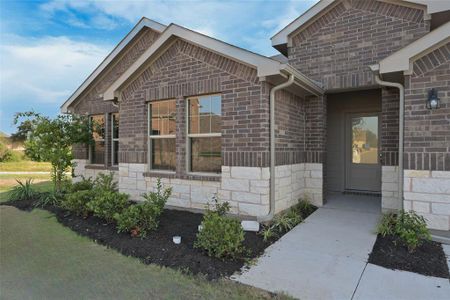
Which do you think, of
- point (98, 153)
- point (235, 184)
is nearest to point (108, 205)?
point (235, 184)

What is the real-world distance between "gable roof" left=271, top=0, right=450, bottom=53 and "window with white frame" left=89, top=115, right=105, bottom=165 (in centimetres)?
666

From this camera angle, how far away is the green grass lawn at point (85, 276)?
3.32 m

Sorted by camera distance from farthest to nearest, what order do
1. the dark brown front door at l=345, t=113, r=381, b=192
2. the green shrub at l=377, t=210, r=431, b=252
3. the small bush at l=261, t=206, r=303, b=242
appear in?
1. the dark brown front door at l=345, t=113, r=381, b=192
2. the small bush at l=261, t=206, r=303, b=242
3. the green shrub at l=377, t=210, r=431, b=252

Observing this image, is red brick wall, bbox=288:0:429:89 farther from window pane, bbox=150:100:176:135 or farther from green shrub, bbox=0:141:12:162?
green shrub, bbox=0:141:12:162

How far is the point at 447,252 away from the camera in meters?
4.38

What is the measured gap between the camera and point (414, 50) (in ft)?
15.9

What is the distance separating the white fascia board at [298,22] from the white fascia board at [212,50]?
2582mm

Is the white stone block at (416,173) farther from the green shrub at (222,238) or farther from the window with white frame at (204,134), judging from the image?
the window with white frame at (204,134)

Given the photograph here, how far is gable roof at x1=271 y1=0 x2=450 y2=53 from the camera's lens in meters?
6.03

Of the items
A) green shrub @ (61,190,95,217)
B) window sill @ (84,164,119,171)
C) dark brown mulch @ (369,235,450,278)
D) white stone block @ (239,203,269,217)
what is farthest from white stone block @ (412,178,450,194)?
window sill @ (84,164,119,171)

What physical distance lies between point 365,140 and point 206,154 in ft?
15.9

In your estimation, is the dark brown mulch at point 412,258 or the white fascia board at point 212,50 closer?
the dark brown mulch at point 412,258

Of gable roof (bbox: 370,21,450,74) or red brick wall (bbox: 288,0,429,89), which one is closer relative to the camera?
gable roof (bbox: 370,21,450,74)

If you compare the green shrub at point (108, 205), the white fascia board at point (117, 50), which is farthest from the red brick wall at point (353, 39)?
the green shrub at point (108, 205)
